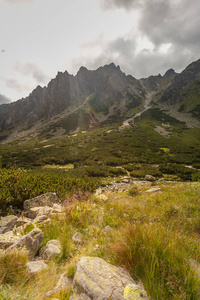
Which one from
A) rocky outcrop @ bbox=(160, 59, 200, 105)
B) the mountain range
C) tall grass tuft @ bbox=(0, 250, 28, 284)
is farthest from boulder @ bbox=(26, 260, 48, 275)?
rocky outcrop @ bbox=(160, 59, 200, 105)

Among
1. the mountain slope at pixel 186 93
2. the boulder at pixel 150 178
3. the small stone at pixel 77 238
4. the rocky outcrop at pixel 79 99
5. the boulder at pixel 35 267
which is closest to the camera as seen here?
the boulder at pixel 35 267

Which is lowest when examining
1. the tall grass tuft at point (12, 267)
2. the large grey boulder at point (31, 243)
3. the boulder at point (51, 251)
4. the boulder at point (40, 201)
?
the boulder at point (40, 201)

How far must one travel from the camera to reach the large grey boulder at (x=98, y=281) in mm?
1457

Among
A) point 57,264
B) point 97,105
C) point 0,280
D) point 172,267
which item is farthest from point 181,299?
point 97,105

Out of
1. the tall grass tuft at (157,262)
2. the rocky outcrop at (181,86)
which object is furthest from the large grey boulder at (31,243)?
the rocky outcrop at (181,86)

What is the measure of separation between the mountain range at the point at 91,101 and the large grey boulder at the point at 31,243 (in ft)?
296

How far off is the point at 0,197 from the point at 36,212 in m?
1.85

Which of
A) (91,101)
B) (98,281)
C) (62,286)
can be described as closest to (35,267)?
(62,286)

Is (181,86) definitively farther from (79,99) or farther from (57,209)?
(57,209)

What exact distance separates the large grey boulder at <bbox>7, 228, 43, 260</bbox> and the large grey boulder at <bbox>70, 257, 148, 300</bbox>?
144cm

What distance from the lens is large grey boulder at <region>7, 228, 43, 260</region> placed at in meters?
2.59

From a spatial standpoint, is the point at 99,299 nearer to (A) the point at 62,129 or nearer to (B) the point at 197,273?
(B) the point at 197,273

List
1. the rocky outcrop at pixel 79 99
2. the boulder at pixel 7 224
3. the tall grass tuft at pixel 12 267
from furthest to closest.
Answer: the rocky outcrop at pixel 79 99 < the boulder at pixel 7 224 < the tall grass tuft at pixel 12 267

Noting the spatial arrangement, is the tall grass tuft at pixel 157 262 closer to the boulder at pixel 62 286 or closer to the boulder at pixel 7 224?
the boulder at pixel 62 286
